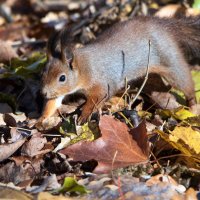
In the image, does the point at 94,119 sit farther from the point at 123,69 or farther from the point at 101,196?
the point at 101,196

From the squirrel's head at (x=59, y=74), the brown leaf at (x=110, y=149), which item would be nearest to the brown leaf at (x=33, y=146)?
the brown leaf at (x=110, y=149)

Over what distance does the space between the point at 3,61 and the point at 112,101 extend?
4.59 feet

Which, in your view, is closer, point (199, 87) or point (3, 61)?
point (199, 87)

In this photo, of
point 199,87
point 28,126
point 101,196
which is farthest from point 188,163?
point 199,87

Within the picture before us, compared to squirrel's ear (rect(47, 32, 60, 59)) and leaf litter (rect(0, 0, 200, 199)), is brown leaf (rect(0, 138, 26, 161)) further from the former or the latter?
squirrel's ear (rect(47, 32, 60, 59))

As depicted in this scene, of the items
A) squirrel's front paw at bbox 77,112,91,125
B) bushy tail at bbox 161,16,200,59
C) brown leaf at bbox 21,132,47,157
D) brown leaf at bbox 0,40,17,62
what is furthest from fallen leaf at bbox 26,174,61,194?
brown leaf at bbox 0,40,17,62

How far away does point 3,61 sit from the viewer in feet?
18.5

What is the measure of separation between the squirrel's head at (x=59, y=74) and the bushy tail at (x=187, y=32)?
2.98 feet

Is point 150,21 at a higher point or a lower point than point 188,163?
higher

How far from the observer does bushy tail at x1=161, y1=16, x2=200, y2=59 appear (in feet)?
16.4

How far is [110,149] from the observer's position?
11.8 feet

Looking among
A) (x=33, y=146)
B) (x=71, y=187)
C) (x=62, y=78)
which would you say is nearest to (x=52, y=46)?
(x=62, y=78)

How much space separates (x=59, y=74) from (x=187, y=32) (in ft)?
4.03

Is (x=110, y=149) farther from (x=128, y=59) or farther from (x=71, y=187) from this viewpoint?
(x=128, y=59)
